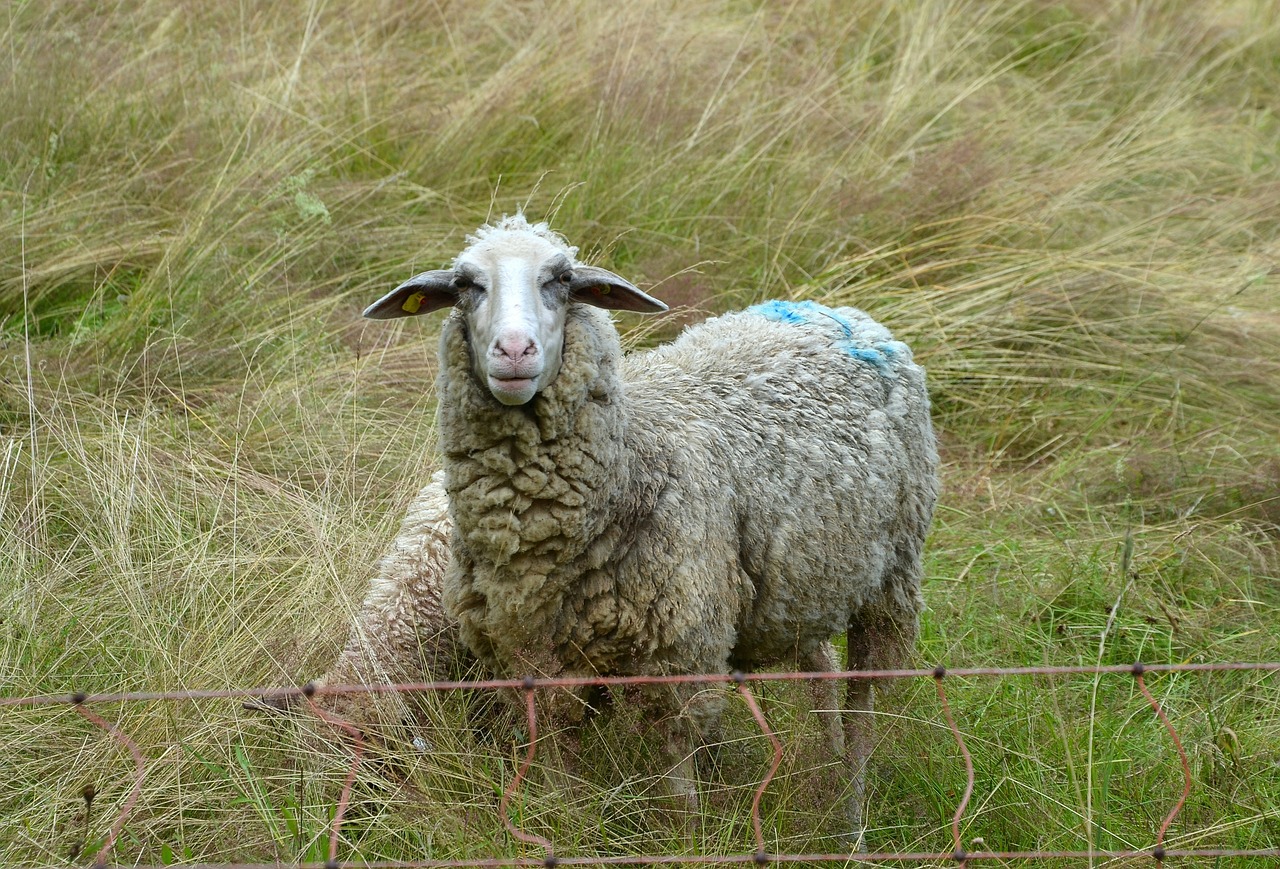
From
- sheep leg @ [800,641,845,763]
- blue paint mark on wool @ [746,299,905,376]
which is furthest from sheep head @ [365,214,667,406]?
sheep leg @ [800,641,845,763]

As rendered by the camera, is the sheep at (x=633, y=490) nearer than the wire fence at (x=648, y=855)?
No

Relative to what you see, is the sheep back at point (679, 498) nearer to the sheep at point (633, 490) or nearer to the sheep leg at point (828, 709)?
the sheep at point (633, 490)

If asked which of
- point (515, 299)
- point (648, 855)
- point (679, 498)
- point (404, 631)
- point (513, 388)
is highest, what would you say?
point (515, 299)

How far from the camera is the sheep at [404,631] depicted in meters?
3.36

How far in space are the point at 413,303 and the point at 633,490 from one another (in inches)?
26.2

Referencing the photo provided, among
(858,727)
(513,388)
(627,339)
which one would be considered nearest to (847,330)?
(858,727)

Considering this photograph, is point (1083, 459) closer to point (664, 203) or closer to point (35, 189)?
point (664, 203)

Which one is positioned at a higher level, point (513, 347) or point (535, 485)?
point (513, 347)

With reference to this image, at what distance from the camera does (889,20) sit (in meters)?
8.03

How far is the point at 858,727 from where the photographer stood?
3.64 m

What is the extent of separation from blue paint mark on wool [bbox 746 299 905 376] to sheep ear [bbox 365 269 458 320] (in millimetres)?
1062

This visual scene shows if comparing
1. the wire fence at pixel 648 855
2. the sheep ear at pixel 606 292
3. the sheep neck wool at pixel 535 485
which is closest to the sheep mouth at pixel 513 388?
the sheep neck wool at pixel 535 485

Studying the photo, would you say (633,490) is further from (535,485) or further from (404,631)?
(404,631)

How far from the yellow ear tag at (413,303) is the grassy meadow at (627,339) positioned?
0.88 metres
